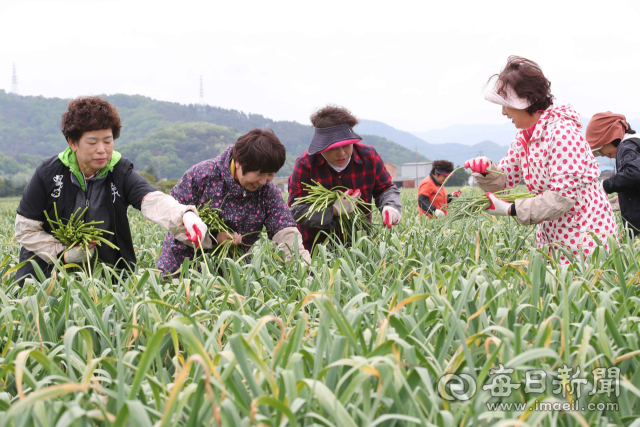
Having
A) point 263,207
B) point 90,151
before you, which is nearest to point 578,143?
point 263,207

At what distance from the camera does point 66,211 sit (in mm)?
2449

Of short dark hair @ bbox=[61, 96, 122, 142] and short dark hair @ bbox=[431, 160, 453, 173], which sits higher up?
short dark hair @ bbox=[61, 96, 122, 142]

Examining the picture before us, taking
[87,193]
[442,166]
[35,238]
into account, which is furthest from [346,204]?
[442,166]

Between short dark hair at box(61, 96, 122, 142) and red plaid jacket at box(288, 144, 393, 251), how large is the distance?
3.69 feet

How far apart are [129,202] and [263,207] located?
72cm

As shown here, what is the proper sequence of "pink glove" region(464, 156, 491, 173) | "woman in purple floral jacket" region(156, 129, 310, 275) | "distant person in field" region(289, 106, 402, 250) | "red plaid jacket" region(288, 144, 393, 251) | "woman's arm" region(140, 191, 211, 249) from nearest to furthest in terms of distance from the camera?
"woman's arm" region(140, 191, 211, 249) < "woman in purple floral jacket" region(156, 129, 310, 275) < "pink glove" region(464, 156, 491, 173) < "distant person in field" region(289, 106, 402, 250) < "red plaid jacket" region(288, 144, 393, 251)

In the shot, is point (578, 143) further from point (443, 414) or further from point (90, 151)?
point (90, 151)

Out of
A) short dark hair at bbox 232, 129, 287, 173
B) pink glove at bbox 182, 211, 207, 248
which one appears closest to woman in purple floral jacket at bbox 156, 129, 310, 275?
short dark hair at bbox 232, 129, 287, 173

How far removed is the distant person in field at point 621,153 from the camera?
9.75 feet

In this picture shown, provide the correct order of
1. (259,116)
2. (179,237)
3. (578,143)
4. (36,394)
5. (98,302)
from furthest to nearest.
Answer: (259,116)
(179,237)
(578,143)
(98,302)
(36,394)

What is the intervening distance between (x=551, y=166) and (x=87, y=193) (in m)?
2.26

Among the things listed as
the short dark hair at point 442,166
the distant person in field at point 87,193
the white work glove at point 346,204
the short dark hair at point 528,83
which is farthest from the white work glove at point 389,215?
the short dark hair at point 442,166

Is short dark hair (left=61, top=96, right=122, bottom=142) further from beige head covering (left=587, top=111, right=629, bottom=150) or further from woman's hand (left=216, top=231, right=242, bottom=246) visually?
beige head covering (left=587, top=111, right=629, bottom=150)

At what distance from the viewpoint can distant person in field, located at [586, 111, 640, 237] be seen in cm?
297
